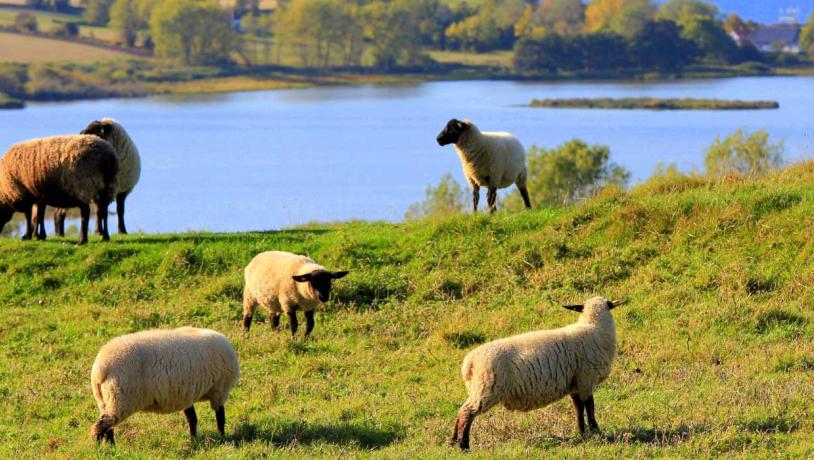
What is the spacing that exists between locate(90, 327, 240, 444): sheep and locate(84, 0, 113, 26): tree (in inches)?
Answer: 6454

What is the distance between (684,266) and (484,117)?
250 ft

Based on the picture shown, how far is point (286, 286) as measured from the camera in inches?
475

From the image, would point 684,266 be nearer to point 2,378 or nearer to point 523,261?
point 523,261

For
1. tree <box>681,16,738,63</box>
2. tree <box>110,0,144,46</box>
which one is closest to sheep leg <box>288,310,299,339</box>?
tree <box>110,0,144,46</box>

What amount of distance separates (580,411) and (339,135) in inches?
3098

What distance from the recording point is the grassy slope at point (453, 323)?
8828 millimetres

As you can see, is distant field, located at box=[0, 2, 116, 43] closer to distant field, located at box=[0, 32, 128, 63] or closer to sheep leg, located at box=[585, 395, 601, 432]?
distant field, located at box=[0, 32, 128, 63]

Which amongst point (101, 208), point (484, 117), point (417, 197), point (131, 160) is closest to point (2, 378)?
point (101, 208)

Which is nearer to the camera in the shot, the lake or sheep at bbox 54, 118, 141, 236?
sheep at bbox 54, 118, 141, 236

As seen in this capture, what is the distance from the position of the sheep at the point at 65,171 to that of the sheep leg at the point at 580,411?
980 cm

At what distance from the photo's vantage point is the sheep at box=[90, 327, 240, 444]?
338 inches

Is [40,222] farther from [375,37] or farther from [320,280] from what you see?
[375,37]

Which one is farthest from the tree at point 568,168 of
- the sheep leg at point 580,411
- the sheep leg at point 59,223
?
the sheep leg at point 580,411

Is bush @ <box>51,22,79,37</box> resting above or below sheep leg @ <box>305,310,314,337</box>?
below
